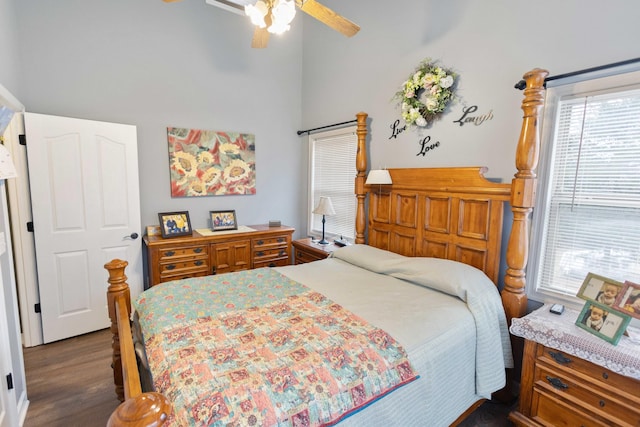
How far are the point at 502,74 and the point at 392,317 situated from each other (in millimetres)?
1863

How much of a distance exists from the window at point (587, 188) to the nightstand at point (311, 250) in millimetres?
1776

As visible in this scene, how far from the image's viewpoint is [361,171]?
10.1 feet

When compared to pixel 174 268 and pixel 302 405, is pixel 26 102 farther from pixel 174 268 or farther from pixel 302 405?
pixel 302 405

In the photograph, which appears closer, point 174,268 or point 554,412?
point 554,412

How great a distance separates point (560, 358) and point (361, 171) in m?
2.10

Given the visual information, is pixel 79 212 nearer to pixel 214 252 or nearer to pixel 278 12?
pixel 214 252

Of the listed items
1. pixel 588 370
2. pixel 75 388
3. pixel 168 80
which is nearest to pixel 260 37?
pixel 168 80

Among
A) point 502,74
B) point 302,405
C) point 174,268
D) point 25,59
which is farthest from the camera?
point 174,268

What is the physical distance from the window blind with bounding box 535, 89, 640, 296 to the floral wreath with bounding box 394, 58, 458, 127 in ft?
2.54

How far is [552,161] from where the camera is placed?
1.93 metres

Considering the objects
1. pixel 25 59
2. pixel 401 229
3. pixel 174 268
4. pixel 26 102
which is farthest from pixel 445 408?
pixel 25 59

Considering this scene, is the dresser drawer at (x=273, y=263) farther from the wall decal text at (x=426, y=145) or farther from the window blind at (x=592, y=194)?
the window blind at (x=592, y=194)

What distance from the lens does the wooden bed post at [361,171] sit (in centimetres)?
303

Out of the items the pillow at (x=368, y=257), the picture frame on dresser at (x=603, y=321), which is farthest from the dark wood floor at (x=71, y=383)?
the picture frame on dresser at (x=603, y=321)
